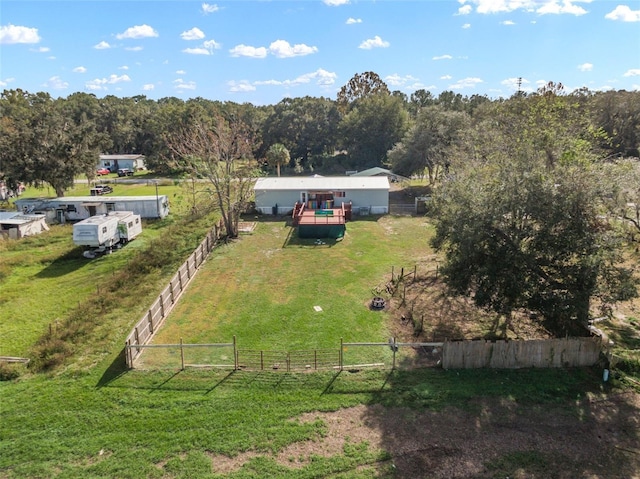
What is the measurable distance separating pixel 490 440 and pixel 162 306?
43.2 ft

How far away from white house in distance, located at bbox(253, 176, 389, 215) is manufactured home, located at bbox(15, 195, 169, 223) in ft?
27.7

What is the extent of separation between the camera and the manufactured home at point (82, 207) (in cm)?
3428

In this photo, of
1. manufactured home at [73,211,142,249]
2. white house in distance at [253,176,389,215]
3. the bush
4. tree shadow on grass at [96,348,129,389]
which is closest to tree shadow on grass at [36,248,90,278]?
manufactured home at [73,211,142,249]

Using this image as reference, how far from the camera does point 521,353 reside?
45.0 feet

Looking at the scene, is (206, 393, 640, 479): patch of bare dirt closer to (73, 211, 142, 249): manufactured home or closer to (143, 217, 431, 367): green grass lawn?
(143, 217, 431, 367): green grass lawn

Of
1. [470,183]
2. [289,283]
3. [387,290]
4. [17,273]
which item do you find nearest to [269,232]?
[289,283]

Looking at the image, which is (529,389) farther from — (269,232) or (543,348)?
(269,232)

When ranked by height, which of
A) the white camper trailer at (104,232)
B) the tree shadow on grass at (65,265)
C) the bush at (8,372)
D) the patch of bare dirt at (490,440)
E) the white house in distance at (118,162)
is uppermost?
the white house in distance at (118,162)

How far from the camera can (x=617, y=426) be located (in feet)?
37.2

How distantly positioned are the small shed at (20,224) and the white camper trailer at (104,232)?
751 centimetres

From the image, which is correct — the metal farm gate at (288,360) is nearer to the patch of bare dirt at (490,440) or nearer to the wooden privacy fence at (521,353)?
the patch of bare dirt at (490,440)

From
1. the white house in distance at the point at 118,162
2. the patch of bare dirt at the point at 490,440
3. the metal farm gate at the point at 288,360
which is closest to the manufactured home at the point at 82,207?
the metal farm gate at the point at 288,360

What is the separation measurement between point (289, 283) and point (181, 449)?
11.3 m

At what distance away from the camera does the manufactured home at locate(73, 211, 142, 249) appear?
25.5m
